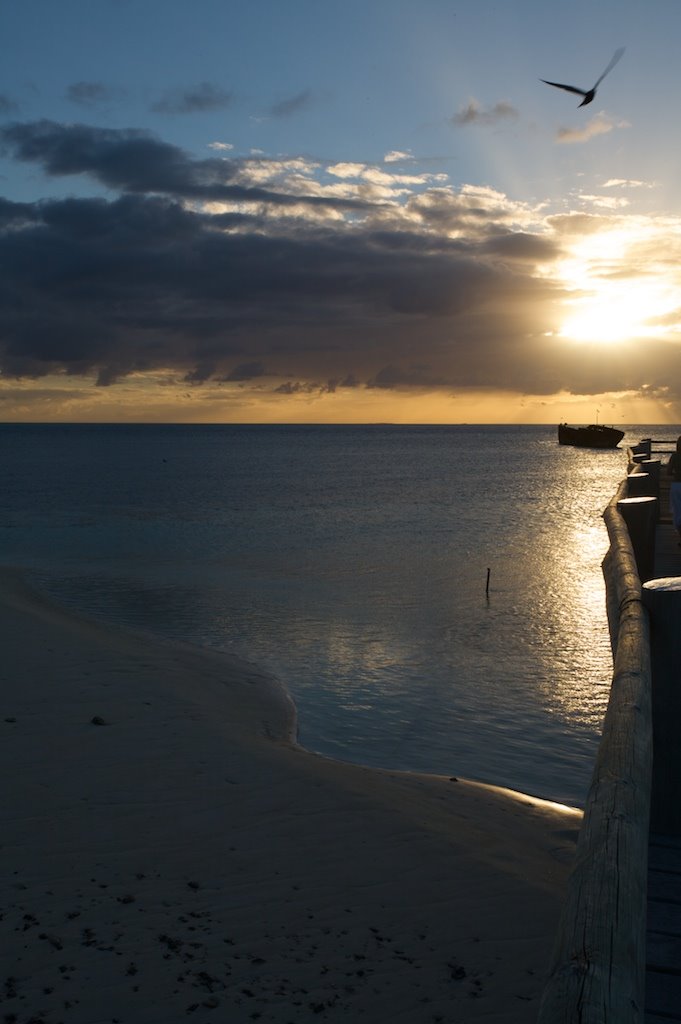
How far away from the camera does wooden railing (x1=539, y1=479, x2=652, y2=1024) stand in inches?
76.5

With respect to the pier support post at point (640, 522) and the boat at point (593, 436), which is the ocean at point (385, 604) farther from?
the boat at point (593, 436)

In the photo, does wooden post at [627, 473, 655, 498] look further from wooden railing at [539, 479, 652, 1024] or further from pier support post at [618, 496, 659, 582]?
wooden railing at [539, 479, 652, 1024]

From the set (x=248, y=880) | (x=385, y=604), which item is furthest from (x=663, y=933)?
(x=385, y=604)

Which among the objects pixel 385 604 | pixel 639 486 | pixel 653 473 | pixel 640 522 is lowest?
pixel 385 604

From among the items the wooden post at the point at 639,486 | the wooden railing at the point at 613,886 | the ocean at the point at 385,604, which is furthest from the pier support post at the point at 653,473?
the wooden railing at the point at 613,886

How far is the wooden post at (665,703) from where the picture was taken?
413 cm

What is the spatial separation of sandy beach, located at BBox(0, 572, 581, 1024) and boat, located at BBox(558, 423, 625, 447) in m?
147

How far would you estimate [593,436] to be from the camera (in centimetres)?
15338

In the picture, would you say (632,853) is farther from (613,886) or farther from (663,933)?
A: (663,933)

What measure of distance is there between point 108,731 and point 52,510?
39096mm

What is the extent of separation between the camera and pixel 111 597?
2181 centimetres

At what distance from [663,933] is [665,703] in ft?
4.12

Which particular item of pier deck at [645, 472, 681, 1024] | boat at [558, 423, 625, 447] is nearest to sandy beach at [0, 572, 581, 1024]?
pier deck at [645, 472, 681, 1024]

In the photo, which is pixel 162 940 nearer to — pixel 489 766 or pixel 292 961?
pixel 292 961
